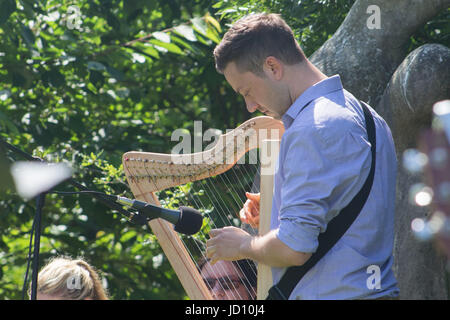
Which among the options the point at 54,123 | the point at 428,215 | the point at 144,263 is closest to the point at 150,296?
the point at 144,263

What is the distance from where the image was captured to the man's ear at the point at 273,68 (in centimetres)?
190

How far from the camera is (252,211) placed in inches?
84.9

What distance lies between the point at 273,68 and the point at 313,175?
42 centimetres

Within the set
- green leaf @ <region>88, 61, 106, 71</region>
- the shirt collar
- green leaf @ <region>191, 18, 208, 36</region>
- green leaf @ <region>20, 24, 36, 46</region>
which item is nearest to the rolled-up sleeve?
the shirt collar

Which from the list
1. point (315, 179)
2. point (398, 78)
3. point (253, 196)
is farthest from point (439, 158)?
point (398, 78)

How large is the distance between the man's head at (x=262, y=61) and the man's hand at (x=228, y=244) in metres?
0.40

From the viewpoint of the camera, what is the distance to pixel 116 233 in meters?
4.73

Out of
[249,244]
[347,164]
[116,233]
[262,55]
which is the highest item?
[262,55]

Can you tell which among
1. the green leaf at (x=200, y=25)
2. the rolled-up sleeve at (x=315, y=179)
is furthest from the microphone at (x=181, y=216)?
the green leaf at (x=200, y=25)

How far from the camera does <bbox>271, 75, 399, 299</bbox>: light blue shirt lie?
65.1 inches

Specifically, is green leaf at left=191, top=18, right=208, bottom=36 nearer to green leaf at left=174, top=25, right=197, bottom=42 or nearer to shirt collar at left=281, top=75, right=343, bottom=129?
green leaf at left=174, top=25, right=197, bottom=42

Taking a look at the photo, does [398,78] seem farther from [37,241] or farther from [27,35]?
[27,35]

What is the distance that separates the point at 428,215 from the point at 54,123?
293cm

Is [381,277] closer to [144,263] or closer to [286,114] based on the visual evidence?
[286,114]
